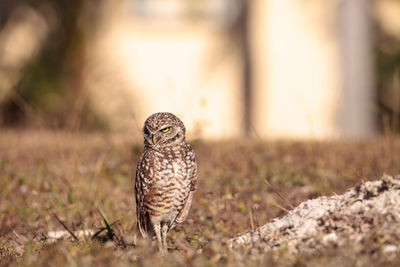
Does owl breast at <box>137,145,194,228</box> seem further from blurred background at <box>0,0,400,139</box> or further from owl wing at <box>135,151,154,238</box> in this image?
blurred background at <box>0,0,400,139</box>

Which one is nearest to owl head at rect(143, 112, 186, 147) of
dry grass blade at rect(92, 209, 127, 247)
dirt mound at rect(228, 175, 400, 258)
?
dry grass blade at rect(92, 209, 127, 247)

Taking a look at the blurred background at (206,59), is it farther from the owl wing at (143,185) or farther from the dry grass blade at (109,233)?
the owl wing at (143,185)

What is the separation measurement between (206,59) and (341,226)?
10.8 meters

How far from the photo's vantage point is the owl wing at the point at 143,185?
4.15 metres

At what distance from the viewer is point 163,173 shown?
4125 mm

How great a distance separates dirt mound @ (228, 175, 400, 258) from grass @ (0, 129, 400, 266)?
141 mm

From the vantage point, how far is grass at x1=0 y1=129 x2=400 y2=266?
11.7ft

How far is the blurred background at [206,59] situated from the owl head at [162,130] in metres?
8.27

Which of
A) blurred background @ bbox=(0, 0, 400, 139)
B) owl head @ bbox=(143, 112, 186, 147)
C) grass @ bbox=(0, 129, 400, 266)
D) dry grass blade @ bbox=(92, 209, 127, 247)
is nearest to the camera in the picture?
A: grass @ bbox=(0, 129, 400, 266)

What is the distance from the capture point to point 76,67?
13492 mm

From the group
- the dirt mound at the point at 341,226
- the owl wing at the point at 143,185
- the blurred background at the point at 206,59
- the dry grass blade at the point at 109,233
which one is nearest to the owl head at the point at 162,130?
the owl wing at the point at 143,185

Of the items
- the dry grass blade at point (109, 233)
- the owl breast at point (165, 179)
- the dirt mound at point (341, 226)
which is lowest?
the dry grass blade at point (109, 233)

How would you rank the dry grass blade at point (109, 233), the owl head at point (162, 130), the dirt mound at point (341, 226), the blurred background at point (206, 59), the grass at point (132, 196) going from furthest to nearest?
the blurred background at point (206, 59)
the dry grass blade at point (109, 233)
the owl head at point (162, 130)
the grass at point (132, 196)
the dirt mound at point (341, 226)

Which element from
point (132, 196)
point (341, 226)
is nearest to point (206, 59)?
point (132, 196)
